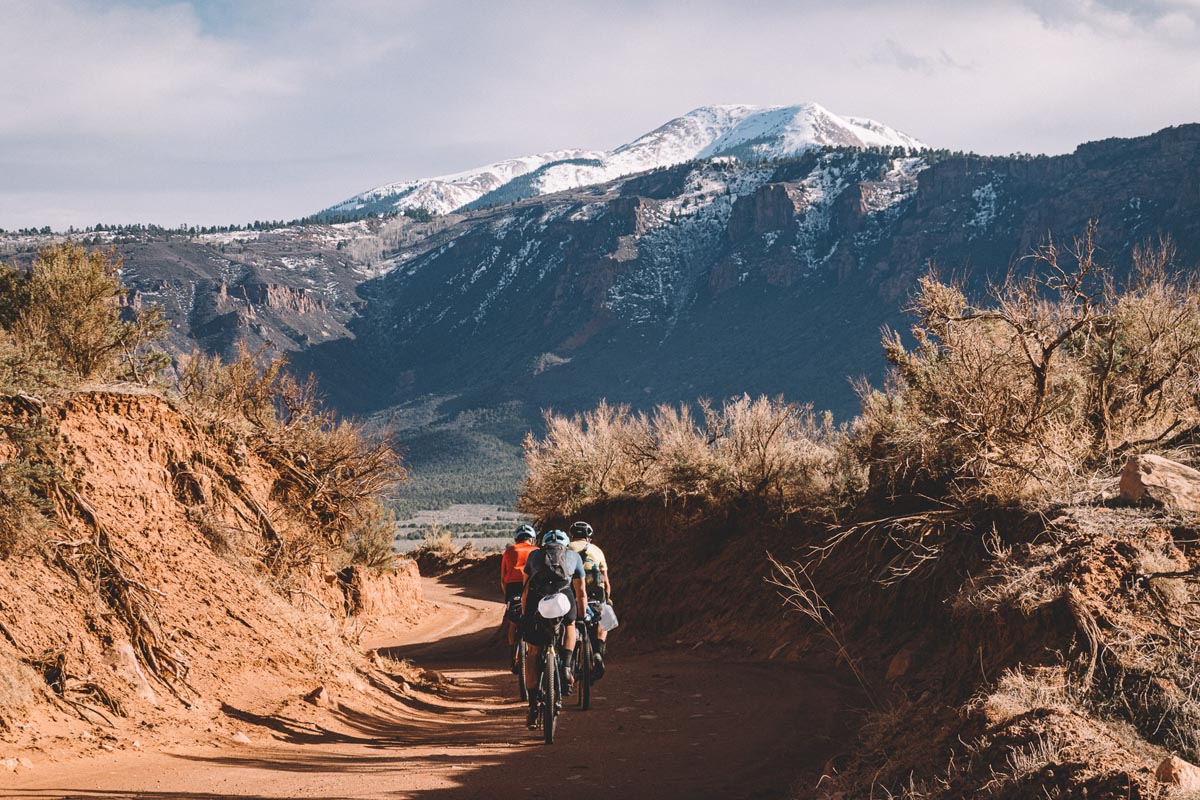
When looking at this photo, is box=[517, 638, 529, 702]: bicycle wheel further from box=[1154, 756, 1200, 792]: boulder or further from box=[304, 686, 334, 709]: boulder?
box=[1154, 756, 1200, 792]: boulder

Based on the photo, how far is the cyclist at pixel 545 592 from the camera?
8.87 m

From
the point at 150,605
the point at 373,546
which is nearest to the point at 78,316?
the point at 150,605

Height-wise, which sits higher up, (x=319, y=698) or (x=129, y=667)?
(x=129, y=667)

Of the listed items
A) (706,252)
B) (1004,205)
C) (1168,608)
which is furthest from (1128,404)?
(706,252)

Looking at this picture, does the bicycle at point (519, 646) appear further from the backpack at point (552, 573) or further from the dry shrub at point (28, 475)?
the dry shrub at point (28, 475)

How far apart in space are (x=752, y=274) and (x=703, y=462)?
14425 cm

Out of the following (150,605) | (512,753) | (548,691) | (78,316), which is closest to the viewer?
(512,753)

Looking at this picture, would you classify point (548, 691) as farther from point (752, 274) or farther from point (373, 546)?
point (752, 274)

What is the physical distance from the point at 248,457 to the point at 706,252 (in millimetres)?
169437

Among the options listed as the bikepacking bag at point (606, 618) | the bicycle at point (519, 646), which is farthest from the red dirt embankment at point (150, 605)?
the bikepacking bag at point (606, 618)

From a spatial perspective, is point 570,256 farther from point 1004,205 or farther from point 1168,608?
point 1168,608

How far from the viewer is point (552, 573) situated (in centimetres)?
885

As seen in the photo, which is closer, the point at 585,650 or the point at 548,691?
the point at 548,691

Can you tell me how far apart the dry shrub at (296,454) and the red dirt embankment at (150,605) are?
475mm
